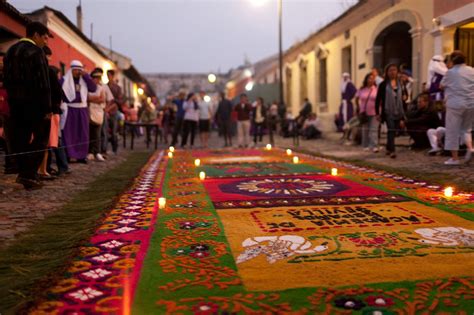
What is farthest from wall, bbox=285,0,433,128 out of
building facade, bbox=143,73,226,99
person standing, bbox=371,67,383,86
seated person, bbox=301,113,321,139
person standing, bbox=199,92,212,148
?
building facade, bbox=143,73,226,99

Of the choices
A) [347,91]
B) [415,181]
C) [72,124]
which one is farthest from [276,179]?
[347,91]

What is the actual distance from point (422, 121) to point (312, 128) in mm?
8044

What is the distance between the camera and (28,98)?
5539 millimetres

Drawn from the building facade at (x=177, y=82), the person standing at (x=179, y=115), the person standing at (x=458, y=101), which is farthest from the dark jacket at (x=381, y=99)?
the building facade at (x=177, y=82)

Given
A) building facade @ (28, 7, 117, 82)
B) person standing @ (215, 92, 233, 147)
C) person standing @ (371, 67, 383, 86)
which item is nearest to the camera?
person standing @ (371, 67, 383, 86)

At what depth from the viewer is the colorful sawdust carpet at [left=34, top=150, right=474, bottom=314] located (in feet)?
6.97

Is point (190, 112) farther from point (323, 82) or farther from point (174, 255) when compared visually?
point (174, 255)

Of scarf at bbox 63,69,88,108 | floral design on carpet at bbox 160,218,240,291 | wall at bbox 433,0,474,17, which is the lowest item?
floral design on carpet at bbox 160,218,240,291

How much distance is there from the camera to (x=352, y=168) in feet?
24.8

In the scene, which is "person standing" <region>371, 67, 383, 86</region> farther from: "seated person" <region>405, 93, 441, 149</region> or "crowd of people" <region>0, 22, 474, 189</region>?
"seated person" <region>405, 93, 441, 149</region>

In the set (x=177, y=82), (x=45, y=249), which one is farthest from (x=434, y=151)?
(x=177, y=82)

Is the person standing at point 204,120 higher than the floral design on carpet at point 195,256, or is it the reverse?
the person standing at point 204,120

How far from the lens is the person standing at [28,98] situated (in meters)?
5.49

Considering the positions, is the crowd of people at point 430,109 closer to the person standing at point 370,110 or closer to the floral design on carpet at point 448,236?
the person standing at point 370,110
